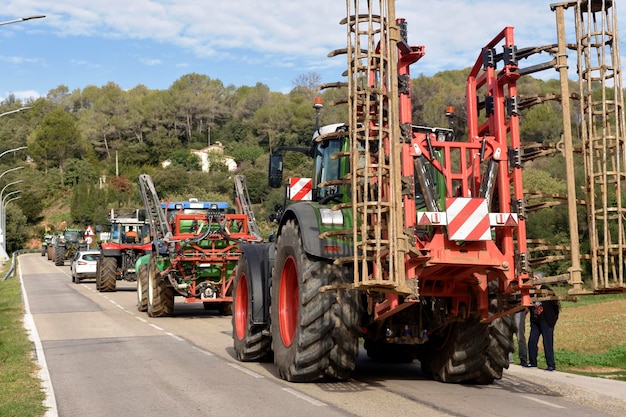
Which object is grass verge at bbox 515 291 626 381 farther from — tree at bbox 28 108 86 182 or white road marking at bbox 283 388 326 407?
tree at bbox 28 108 86 182

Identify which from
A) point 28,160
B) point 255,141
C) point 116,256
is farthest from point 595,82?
point 28,160

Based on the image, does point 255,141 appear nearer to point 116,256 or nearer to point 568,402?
point 116,256

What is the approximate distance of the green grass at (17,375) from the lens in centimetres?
788

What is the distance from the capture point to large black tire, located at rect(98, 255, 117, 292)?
92.4 feet

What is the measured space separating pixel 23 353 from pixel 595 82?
9.57 metres

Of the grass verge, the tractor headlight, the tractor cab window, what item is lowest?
the grass verge

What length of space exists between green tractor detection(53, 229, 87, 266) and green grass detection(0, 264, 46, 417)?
126ft

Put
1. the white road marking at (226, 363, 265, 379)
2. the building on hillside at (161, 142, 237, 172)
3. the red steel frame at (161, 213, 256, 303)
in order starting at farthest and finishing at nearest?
the building on hillside at (161, 142, 237, 172)
the red steel frame at (161, 213, 256, 303)
the white road marking at (226, 363, 265, 379)

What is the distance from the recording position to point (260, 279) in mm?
10773

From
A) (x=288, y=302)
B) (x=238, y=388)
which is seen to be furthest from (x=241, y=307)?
(x=238, y=388)

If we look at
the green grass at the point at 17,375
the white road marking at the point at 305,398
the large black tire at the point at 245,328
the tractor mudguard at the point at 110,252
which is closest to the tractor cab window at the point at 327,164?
the large black tire at the point at 245,328

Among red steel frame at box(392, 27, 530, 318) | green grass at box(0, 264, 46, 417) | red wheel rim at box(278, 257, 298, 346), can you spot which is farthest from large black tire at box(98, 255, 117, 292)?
red steel frame at box(392, 27, 530, 318)

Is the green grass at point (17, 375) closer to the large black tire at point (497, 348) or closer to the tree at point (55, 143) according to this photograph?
the large black tire at point (497, 348)

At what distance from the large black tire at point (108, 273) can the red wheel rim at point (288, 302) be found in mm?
19806
